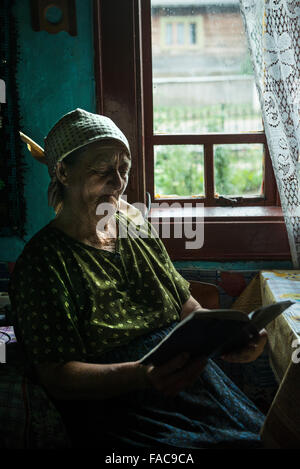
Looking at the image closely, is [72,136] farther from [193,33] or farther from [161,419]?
[193,33]

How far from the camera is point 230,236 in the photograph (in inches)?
84.4

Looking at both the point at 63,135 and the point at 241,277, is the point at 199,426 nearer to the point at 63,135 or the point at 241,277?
the point at 63,135

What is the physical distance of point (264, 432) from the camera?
1.12 meters

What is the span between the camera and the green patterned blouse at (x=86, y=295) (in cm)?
115

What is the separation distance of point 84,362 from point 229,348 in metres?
0.37

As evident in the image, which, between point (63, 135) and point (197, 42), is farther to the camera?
point (197, 42)

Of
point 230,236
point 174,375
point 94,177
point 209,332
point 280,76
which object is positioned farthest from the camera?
point 230,236

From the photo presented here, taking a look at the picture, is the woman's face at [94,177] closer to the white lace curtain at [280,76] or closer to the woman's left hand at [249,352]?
the woman's left hand at [249,352]

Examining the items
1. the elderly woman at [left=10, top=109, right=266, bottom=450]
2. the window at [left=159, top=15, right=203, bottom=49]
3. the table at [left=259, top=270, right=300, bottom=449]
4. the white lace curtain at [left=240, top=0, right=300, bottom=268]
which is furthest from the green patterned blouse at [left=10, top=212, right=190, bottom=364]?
the window at [left=159, top=15, right=203, bottom=49]

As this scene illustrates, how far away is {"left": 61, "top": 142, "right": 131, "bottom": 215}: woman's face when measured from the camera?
1.33 m

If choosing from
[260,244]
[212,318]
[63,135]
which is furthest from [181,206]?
[212,318]

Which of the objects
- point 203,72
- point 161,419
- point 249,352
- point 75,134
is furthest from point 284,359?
point 203,72

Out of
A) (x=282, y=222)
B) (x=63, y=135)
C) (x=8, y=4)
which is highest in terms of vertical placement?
(x=8, y=4)

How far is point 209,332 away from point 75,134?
26.7 inches
